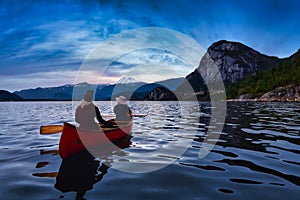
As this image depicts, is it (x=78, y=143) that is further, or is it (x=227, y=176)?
(x=78, y=143)

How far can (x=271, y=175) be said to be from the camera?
824 centimetres

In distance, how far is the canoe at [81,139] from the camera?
10300mm

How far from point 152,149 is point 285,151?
23.0 ft

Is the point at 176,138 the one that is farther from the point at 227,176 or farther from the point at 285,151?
the point at 227,176

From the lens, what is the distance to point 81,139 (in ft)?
37.8

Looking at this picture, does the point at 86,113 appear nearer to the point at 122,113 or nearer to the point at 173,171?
the point at 122,113

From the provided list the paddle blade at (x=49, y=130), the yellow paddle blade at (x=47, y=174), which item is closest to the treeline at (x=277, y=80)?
the paddle blade at (x=49, y=130)

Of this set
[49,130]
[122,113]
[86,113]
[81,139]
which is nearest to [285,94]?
[122,113]

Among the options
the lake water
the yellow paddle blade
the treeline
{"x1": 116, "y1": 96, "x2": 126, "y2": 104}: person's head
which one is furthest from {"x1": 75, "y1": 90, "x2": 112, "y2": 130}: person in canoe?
the treeline

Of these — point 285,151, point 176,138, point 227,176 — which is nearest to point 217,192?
point 227,176

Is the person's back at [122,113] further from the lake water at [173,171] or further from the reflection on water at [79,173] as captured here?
the reflection on water at [79,173]

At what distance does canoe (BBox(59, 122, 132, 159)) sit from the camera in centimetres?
1030

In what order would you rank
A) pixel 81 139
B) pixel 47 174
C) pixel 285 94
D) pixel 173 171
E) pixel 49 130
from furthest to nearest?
1. pixel 285 94
2. pixel 49 130
3. pixel 81 139
4. pixel 173 171
5. pixel 47 174

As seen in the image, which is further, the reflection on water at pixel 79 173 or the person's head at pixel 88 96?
the person's head at pixel 88 96
